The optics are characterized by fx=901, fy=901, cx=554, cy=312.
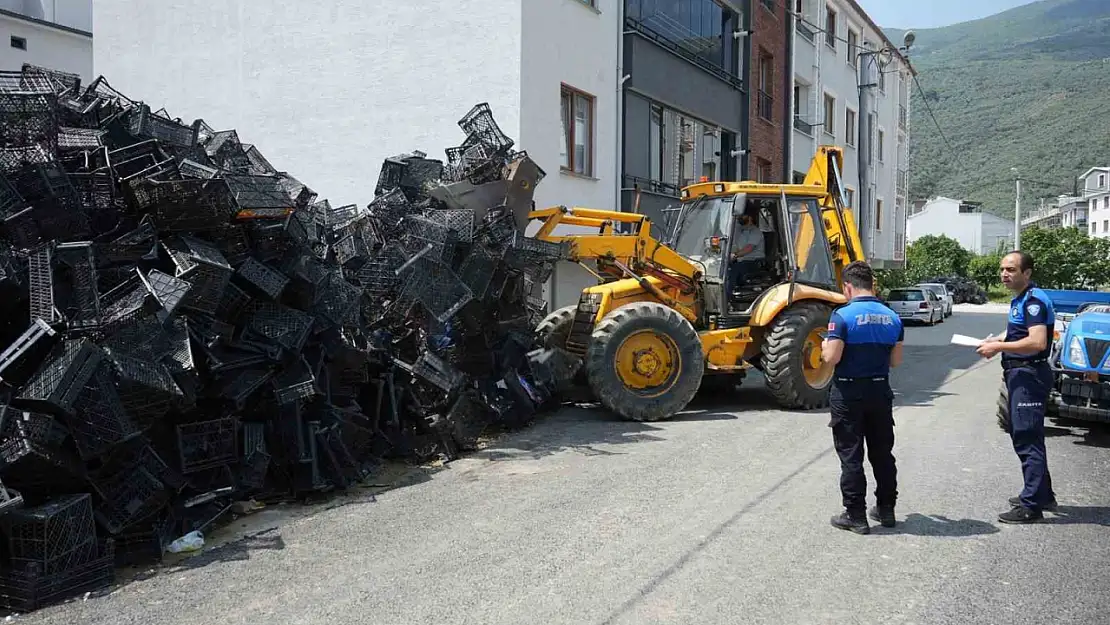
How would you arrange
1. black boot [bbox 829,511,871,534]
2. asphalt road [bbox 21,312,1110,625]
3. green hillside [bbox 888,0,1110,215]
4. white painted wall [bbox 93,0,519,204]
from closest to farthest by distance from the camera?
1. asphalt road [bbox 21,312,1110,625]
2. black boot [bbox 829,511,871,534]
3. white painted wall [bbox 93,0,519,204]
4. green hillside [bbox 888,0,1110,215]

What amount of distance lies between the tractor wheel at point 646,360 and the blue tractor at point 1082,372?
3.28 metres

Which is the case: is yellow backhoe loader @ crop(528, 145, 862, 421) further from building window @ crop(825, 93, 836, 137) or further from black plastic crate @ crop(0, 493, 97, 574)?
building window @ crop(825, 93, 836, 137)

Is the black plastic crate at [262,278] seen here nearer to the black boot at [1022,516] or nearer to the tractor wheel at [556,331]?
the tractor wheel at [556,331]

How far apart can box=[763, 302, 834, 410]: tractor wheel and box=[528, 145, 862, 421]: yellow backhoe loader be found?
15mm

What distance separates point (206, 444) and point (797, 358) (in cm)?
696

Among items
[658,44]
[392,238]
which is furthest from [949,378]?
[392,238]

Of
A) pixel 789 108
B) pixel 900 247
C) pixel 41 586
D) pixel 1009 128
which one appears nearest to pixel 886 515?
pixel 41 586

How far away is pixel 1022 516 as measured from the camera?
607cm

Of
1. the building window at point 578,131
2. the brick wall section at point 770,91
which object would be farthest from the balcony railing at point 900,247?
the building window at point 578,131

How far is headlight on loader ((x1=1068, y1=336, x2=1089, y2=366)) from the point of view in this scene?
8555mm

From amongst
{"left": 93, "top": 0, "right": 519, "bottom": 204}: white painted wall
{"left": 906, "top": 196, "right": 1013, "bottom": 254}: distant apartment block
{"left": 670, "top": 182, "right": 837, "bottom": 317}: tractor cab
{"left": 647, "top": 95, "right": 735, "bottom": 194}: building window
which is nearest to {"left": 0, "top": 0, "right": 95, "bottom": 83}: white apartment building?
{"left": 93, "top": 0, "right": 519, "bottom": 204}: white painted wall

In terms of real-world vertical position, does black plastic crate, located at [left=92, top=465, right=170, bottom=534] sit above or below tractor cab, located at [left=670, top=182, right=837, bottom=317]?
below

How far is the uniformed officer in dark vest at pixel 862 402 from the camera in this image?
19.4 feet

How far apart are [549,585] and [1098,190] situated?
10868 cm
